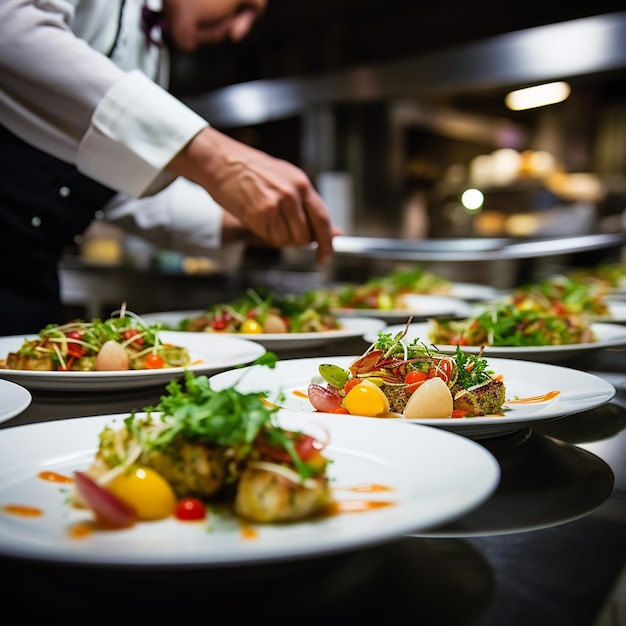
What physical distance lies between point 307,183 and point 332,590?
149 cm

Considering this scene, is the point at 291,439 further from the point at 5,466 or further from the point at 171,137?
the point at 171,137

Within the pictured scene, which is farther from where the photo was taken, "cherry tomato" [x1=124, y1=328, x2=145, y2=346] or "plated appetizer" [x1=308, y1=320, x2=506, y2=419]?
"cherry tomato" [x1=124, y1=328, x2=145, y2=346]

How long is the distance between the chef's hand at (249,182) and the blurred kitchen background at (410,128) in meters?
1.15

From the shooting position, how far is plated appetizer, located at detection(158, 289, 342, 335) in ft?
6.72

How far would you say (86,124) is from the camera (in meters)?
1.93

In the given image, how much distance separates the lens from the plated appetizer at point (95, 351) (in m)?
1.50

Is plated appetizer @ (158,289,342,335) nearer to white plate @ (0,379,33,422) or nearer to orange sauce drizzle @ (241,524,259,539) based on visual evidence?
white plate @ (0,379,33,422)

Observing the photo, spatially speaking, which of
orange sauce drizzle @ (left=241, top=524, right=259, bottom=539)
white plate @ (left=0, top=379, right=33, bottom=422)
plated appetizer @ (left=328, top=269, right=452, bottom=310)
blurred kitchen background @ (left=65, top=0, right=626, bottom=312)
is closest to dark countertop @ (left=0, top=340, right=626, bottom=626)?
orange sauce drizzle @ (left=241, top=524, right=259, bottom=539)

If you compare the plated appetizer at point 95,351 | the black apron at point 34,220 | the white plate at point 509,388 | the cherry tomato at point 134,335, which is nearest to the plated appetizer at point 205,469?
the white plate at point 509,388

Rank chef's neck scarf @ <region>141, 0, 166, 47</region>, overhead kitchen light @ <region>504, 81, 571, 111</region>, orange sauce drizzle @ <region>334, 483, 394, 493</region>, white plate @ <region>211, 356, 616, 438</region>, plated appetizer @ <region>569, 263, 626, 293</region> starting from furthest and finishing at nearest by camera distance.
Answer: overhead kitchen light @ <region>504, 81, 571, 111</region> → plated appetizer @ <region>569, 263, 626, 293</region> → chef's neck scarf @ <region>141, 0, 166, 47</region> → white plate @ <region>211, 356, 616, 438</region> → orange sauce drizzle @ <region>334, 483, 394, 493</region>

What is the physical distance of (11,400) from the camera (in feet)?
3.59

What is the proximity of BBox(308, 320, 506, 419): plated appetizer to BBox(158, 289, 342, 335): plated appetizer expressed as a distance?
0.73 meters

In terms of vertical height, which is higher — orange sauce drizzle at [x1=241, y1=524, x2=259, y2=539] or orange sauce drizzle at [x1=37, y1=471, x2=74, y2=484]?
orange sauce drizzle at [x1=37, y1=471, x2=74, y2=484]

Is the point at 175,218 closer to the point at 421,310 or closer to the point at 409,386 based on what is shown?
the point at 421,310
